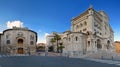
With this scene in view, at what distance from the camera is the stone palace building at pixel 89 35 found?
58469mm

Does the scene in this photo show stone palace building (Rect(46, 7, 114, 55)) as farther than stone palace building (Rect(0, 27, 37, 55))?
No

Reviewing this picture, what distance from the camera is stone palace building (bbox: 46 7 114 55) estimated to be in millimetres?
58469

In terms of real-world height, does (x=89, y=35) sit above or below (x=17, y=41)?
above

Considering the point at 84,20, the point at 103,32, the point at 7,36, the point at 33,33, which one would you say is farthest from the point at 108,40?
the point at 7,36

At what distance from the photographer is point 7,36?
70188 millimetres

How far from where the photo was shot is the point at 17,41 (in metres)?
69.1

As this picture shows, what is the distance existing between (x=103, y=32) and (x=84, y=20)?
9900 mm

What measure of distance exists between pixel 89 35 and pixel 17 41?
2922cm

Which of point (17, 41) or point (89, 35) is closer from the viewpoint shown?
point (89, 35)

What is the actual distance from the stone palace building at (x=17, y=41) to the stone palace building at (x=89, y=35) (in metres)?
16.0

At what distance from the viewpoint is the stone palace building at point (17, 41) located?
223 ft

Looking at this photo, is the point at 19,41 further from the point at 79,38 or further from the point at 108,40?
the point at 108,40

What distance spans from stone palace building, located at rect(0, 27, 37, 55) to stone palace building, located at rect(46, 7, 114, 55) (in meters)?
16.0

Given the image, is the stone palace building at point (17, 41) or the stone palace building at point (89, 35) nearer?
the stone palace building at point (89, 35)
